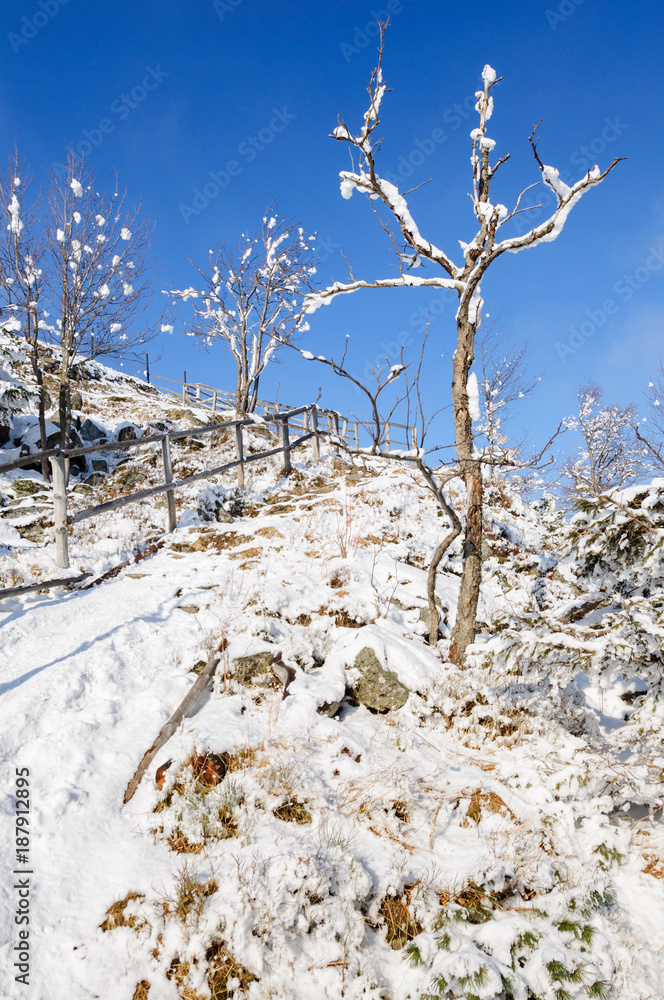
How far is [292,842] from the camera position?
2795 mm

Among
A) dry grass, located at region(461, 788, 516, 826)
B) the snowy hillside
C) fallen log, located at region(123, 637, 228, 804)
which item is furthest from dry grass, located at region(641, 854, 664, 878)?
fallen log, located at region(123, 637, 228, 804)

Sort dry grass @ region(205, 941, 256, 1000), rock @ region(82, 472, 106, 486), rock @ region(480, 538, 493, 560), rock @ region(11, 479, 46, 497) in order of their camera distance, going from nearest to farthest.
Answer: dry grass @ region(205, 941, 256, 1000) → rock @ region(480, 538, 493, 560) → rock @ region(11, 479, 46, 497) → rock @ region(82, 472, 106, 486)

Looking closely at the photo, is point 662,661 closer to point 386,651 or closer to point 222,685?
point 386,651

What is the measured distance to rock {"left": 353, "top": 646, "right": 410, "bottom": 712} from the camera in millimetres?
4289

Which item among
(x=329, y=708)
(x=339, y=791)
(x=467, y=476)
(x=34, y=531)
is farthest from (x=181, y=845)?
(x=34, y=531)

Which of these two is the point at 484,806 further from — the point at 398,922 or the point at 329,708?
the point at 329,708

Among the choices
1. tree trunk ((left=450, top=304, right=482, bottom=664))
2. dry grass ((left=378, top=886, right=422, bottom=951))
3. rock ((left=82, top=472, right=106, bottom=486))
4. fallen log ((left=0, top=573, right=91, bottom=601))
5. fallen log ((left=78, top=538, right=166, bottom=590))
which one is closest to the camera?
dry grass ((left=378, top=886, right=422, bottom=951))

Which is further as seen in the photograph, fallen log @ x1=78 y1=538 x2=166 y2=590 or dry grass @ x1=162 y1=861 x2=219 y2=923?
fallen log @ x1=78 y1=538 x2=166 y2=590

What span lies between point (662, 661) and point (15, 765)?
14.0 feet

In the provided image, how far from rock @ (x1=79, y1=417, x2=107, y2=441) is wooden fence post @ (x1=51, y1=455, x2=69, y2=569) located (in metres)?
9.47

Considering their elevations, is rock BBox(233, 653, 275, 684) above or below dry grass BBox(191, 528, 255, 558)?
below

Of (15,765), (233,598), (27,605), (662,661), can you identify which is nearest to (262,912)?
(15,765)

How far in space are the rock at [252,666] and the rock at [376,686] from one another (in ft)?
2.61

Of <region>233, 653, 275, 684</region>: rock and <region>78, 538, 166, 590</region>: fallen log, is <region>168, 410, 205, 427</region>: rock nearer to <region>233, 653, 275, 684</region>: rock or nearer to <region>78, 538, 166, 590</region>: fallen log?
<region>78, 538, 166, 590</region>: fallen log
